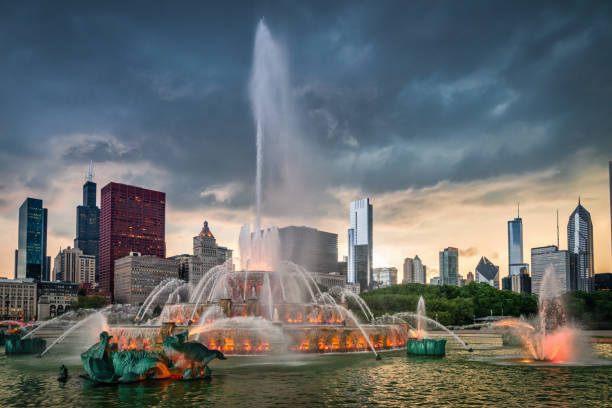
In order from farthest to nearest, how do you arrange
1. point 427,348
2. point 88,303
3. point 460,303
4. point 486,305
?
point 88,303 < point 486,305 < point 460,303 < point 427,348

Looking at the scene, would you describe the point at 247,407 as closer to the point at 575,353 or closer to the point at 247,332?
the point at 247,332

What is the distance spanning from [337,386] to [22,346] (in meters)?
29.2

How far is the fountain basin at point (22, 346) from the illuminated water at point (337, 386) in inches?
280

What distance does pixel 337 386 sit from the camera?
→ 24.3 m

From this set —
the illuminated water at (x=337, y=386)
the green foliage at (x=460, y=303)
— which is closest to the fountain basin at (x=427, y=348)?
the illuminated water at (x=337, y=386)

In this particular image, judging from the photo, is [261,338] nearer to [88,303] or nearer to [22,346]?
[22,346]

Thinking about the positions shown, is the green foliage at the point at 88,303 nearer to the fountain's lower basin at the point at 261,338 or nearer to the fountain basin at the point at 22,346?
the fountain basin at the point at 22,346

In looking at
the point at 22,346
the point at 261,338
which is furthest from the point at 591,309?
→ the point at 22,346

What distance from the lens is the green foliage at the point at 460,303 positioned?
108688 millimetres

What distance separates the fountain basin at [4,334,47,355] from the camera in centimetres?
4081

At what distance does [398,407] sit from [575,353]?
24203mm

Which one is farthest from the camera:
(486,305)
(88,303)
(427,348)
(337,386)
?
(88,303)

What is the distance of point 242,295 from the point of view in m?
58.0

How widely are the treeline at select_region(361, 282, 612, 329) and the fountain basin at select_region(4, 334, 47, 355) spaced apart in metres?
70.8
